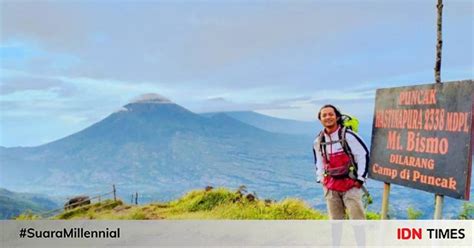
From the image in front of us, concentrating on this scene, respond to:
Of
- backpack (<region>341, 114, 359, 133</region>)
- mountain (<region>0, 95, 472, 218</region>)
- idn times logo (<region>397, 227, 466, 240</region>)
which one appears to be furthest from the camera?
mountain (<region>0, 95, 472, 218</region>)

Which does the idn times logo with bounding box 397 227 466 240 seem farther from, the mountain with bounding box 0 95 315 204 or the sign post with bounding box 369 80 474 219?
the mountain with bounding box 0 95 315 204

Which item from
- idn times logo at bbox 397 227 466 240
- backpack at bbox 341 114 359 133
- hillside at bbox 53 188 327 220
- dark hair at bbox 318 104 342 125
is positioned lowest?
idn times logo at bbox 397 227 466 240

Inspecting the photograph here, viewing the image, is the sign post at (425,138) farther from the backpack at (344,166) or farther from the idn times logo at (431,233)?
the idn times logo at (431,233)

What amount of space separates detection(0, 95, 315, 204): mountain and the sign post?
64 cm

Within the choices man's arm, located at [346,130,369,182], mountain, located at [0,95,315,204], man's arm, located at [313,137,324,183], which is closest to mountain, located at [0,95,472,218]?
mountain, located at [0,95,315,204]

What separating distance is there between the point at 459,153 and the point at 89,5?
7.75ft

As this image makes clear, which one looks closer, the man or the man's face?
the man

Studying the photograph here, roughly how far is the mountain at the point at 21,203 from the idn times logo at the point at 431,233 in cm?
218

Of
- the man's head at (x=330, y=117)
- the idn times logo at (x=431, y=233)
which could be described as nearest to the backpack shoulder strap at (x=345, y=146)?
the man's head at (x=330, y=117)

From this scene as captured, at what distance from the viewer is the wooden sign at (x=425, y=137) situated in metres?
4.26

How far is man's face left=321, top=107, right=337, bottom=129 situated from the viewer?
4684mm

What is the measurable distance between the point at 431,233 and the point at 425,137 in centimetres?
69

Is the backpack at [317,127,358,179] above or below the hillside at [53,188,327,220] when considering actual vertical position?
above

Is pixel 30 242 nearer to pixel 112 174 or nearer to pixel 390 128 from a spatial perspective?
pixel 112 174
